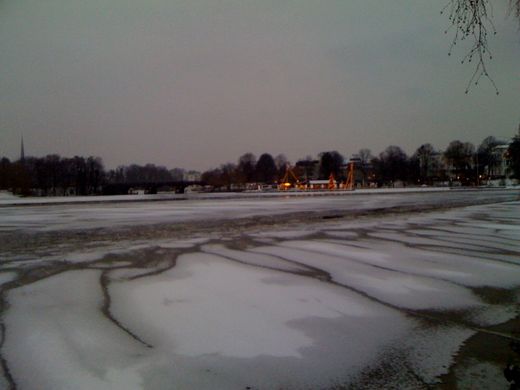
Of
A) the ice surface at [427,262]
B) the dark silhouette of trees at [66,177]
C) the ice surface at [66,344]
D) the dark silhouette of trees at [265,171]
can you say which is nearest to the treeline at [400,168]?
the dark silhouette of trees at [265,171]

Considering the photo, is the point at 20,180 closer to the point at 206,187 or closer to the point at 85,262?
the point at 206,187

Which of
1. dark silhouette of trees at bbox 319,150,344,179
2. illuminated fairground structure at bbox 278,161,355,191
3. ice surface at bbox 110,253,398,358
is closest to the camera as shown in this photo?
ice surface at bbox 110,253,398,358

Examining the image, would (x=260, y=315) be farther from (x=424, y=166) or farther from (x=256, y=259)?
(x=424, y=166)

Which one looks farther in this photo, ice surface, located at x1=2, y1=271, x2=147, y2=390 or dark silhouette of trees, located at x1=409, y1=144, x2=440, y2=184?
dark silhouette of trees, located at x1=409, y1=144, x2=440, y2=184

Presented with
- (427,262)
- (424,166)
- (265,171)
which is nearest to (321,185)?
(424,166)

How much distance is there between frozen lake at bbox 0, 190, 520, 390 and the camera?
4.80m

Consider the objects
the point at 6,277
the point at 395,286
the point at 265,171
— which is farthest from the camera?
the point at 265,171

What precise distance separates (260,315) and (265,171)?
529 feet

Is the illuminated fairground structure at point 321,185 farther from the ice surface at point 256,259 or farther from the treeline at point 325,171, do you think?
the ice surface at point 256,259

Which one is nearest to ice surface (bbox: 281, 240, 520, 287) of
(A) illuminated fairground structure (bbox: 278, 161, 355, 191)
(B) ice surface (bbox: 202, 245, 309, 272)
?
(B) ice surface (bbox: 202, 245, 309, 272)

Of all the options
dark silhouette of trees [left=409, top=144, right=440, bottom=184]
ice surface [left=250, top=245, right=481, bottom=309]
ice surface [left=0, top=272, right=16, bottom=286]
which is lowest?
ice surface [left=250, top=245, right=481, bottom=309]

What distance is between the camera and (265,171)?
168 meters

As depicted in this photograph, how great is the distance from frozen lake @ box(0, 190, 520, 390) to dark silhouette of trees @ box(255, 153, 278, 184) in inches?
6025

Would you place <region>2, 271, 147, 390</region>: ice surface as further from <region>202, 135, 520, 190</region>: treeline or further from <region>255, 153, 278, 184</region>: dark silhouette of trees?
<region>255, 153, 278, 184</region>: dark silhouette of trees
